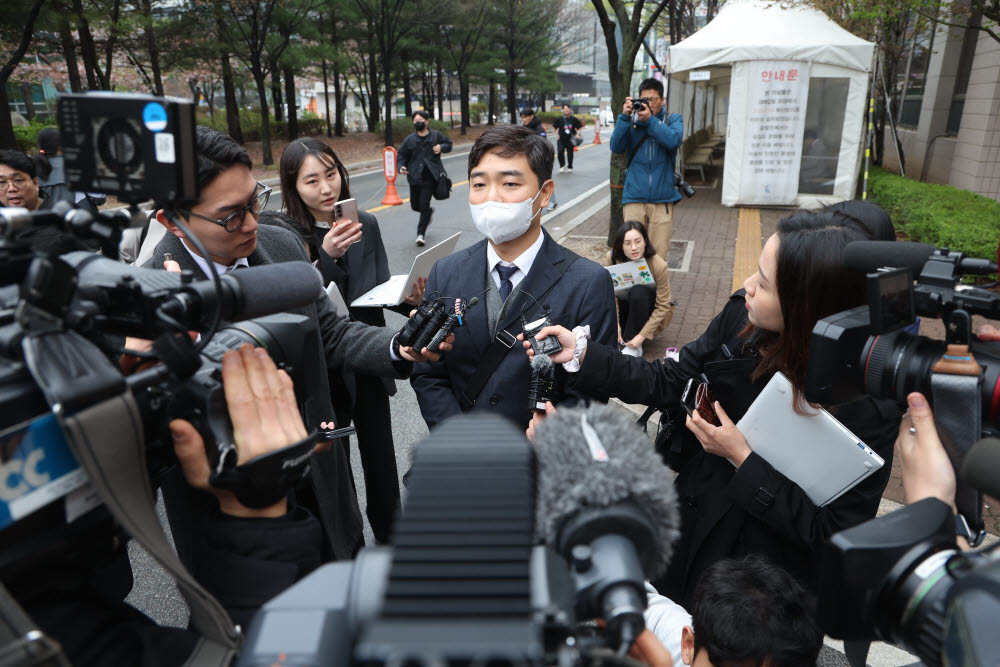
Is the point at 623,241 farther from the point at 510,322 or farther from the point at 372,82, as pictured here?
the point at 372,82

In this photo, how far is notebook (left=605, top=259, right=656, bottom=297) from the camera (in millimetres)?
5191

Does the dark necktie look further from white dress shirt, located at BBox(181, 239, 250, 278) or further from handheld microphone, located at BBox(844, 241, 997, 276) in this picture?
handheld microphone, located at BBox(844, 241, 997, 276)

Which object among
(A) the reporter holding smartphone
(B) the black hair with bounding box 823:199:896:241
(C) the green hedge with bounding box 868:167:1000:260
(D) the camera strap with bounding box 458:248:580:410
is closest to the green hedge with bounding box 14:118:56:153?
(A) the reporter holding smartphone

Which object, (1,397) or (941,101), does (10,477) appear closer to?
(1,397)

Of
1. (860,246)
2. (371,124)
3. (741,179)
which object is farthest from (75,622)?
(371,124)

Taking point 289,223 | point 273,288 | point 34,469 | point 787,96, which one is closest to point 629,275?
point 289,223

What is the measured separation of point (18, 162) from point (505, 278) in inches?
163

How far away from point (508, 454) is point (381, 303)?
2.51 m

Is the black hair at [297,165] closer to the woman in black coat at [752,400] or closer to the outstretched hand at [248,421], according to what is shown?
the woman in black coat at [752,400]

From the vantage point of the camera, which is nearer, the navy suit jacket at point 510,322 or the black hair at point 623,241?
the navy suit jacket at point 510,322

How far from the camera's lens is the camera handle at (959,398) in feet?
3.97

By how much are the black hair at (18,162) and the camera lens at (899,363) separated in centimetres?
536

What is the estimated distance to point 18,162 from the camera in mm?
4625

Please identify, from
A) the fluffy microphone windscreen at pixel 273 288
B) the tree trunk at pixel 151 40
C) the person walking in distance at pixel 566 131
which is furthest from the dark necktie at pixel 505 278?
the tree trunk at pixel 151 40
